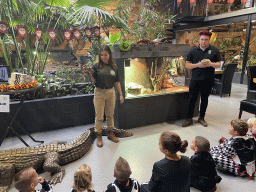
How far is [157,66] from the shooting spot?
3535mm

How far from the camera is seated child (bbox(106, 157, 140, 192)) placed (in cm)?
133

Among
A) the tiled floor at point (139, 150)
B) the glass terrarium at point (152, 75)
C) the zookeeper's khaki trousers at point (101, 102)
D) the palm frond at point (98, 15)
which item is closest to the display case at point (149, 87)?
the glass terrarium at point (152, 75)

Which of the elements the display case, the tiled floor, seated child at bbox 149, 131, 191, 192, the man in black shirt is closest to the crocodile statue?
the tiled floor

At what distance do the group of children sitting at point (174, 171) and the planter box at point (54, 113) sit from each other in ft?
5.99

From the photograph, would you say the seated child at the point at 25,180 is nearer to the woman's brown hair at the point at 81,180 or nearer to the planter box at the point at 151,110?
the woman's brown hair at the point at 81,180

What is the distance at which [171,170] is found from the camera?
1233 millimetres

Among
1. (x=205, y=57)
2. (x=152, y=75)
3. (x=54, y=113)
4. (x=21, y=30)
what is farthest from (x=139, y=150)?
(x=21, y=30)

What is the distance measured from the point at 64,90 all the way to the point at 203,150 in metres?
2.76

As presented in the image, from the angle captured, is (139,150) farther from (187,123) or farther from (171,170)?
(171,170)

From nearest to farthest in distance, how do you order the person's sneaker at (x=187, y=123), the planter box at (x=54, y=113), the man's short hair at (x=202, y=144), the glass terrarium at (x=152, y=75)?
1. the man's short hair at (x=202, y=144)
2. the planter box at (x=54, y=113)
3. the glass terrarium at (x=152, y=75)
4. the person's sneaker at (x=187, y=123)

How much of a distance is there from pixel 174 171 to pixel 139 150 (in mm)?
1405

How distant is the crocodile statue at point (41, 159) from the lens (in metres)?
1.86

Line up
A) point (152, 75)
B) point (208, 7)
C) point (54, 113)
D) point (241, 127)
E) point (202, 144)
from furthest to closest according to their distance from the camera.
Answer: point (208, 7) → point (152, 75) → point (54, 113) → point (241, 127) → point (202, 144)

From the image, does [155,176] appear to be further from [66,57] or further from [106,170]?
[66,57]
